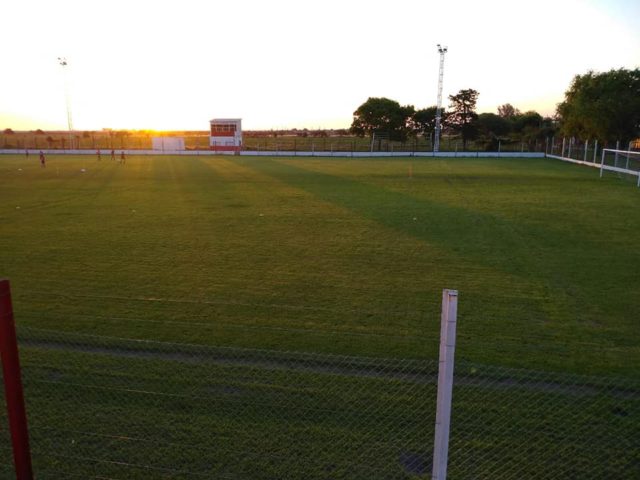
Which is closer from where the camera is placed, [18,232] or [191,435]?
[191,435]

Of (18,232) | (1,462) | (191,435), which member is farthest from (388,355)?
(18,232)

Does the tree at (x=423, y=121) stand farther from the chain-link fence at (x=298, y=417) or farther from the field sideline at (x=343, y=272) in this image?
the chain-link fence at (x=298, y=417)

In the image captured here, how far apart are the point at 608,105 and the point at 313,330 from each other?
132 ft

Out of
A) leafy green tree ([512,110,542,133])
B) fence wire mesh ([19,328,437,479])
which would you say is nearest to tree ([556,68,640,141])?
leafy green tree ([512,110,542,133])

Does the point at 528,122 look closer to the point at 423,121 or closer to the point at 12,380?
the point at 423,121

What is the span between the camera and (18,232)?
13875 mm

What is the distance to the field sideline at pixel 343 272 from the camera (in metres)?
6.89

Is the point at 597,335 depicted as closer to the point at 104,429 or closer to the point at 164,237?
the point at 104,429

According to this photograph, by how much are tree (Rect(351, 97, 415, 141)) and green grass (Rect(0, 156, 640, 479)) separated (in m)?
51.2

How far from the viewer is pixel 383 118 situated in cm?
6588

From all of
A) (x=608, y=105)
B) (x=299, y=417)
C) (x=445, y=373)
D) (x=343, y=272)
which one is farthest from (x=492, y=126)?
(x=445, y=373)

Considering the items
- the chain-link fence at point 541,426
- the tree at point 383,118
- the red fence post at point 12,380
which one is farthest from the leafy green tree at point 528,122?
the red fence post at point 12,380

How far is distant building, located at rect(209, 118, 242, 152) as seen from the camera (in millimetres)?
65000

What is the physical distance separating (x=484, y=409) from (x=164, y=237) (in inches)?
397
